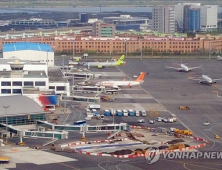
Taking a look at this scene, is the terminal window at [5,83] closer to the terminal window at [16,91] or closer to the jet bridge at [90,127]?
the terminal window at [16,91]

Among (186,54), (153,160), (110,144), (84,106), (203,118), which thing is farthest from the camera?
(186,54)

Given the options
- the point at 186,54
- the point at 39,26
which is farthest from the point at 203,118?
the point at 39,26

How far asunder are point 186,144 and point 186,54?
30.6m

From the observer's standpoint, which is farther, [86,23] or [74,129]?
[86,23]

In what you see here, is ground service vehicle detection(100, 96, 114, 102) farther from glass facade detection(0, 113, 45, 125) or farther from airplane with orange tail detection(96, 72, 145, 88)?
glass facade detection(0, 113, 45, 125)

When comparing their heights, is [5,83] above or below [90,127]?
above

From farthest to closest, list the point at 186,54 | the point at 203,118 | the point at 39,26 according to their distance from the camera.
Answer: the point at 39,26
the point at 186,54
the point at 203,118

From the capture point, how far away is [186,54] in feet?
173

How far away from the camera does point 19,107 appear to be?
949 inches

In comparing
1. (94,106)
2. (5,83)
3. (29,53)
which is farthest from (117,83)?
(5,83)

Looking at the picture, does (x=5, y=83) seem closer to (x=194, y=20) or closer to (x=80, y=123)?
(x=80, y=123)

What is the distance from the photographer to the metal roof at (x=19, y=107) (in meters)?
23.8

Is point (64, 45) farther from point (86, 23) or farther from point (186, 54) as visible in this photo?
point (86, 23)

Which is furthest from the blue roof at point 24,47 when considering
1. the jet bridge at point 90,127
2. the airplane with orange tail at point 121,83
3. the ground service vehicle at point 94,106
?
the jet bridge at point 90,127
